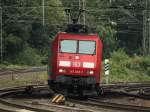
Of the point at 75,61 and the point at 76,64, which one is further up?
the point at 75,61

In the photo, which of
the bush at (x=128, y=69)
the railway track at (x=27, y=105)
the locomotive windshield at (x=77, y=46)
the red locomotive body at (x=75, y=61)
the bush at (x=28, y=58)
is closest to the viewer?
the railway track at (x=27, y=105)

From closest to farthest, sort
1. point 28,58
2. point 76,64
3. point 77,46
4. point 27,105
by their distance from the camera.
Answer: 1. point 27,105
2. point 76,64
3. point 77,46
4. point 28,58

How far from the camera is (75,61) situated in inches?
965

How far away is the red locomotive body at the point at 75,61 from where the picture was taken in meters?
24.3

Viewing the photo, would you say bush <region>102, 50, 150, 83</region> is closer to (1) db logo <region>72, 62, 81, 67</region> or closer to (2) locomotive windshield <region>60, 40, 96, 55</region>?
→ (2) locomotive windshield <region>60, 40, 96, 55</region>

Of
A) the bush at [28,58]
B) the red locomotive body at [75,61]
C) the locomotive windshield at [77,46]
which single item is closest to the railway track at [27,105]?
the red locomotive body at [75,61]

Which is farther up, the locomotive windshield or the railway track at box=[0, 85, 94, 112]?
the locomotive windshield

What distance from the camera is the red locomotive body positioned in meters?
24.3

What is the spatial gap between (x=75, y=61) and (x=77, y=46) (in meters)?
0.73

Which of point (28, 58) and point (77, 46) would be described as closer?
point (77, 46)

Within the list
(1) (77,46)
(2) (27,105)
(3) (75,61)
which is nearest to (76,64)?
(3) (75,61)

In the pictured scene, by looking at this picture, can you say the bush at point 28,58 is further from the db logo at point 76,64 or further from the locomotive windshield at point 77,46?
the db logo at point 76,64

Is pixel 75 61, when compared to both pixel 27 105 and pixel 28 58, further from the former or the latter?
pixel 28 58

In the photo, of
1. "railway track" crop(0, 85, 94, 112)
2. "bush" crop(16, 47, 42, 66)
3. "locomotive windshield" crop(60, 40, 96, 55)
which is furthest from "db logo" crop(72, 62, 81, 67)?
"bush" crop(16, 47, 42, 66)
